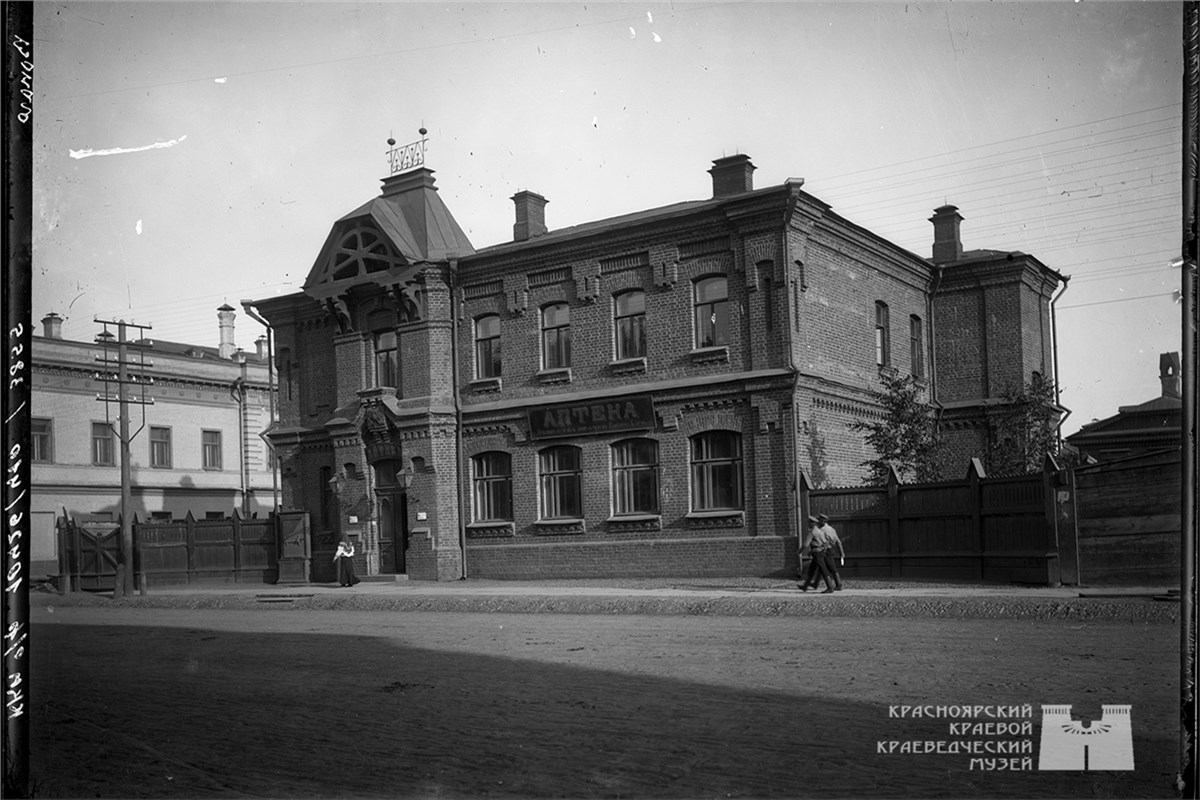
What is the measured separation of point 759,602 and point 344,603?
882 cm

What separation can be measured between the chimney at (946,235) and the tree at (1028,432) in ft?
18.5

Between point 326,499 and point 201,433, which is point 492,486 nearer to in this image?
point 326,499

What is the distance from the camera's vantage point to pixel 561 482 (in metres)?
27.0

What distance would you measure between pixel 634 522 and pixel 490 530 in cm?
425

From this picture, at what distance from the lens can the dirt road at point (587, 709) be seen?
592cm

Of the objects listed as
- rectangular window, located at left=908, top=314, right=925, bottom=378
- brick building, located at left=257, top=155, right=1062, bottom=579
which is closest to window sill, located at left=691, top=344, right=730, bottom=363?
brick building, located at left=257, top=155, right=1062, bottom=579

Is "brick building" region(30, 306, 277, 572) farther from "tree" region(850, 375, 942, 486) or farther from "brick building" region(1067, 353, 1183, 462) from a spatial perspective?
"brick building" region(1067, 353, 1183, 462)

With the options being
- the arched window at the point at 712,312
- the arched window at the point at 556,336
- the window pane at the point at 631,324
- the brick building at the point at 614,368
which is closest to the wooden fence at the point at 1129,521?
the brick building at the point at 614,368

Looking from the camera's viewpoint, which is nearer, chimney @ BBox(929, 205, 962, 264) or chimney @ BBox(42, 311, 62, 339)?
chimney @ BBox(42, 311, 62, 339)

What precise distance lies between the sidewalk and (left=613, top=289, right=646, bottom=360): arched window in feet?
17.5

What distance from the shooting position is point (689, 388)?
980 inches

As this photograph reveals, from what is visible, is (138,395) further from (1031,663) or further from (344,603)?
(1031,663)

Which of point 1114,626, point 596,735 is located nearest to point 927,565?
point 1114,626

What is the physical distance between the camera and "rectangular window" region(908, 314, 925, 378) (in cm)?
2973
